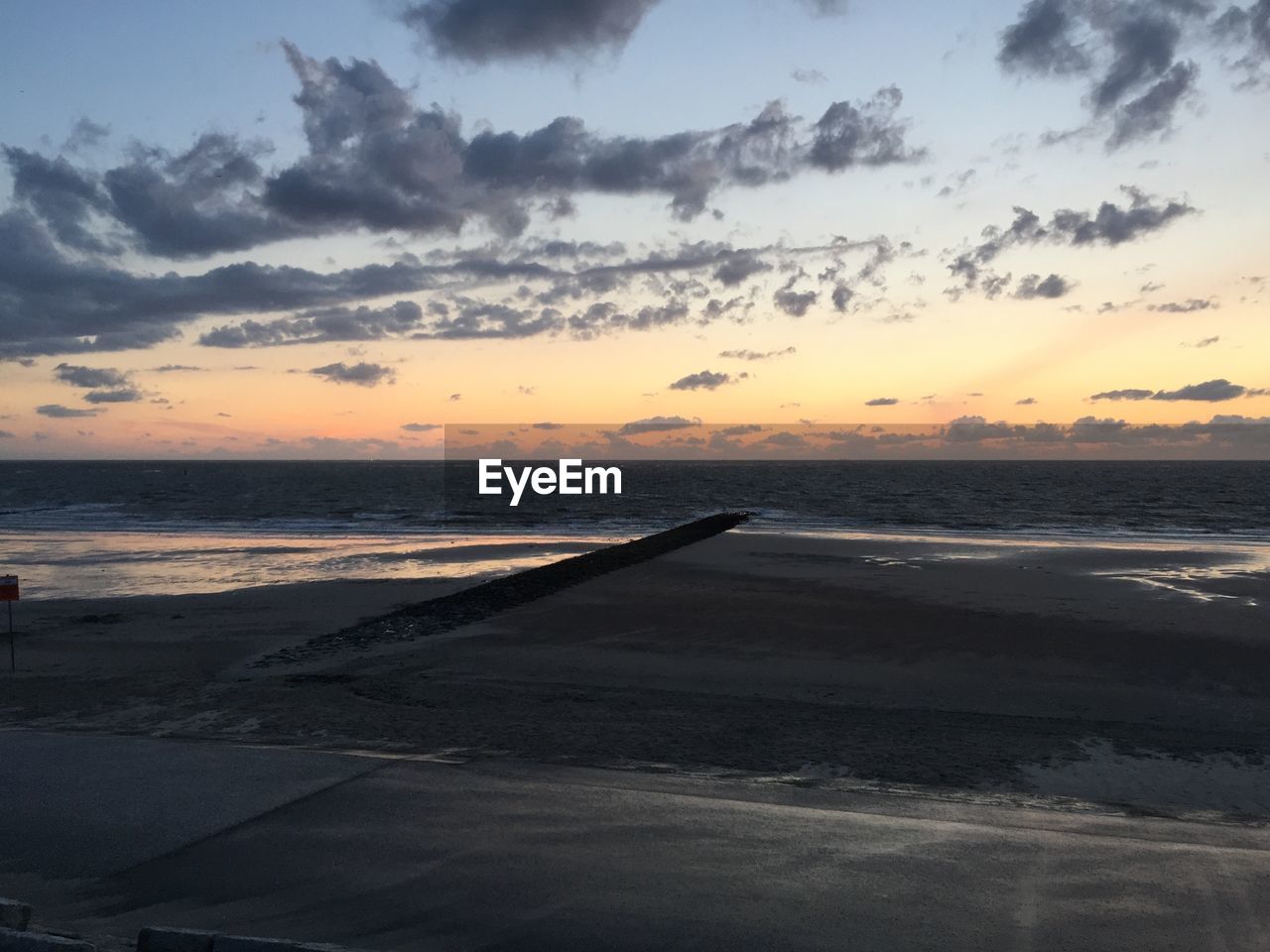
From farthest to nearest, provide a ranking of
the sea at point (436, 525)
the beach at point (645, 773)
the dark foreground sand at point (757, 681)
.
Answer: the sea at point (436, 525)
the dark foreground sand at point (757, 681)
the beach at point (645, 773)

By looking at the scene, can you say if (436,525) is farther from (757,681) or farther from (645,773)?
(645,773)

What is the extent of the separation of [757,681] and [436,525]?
35.9 meters

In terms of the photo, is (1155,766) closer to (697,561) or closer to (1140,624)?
(1140,624)

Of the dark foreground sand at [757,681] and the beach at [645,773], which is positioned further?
the dark foreground sand at [757,681]

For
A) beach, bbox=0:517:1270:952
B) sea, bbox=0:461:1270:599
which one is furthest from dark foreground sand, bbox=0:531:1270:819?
sea, bbox=0:461:1270:599

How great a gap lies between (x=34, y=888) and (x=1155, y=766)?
380 inches

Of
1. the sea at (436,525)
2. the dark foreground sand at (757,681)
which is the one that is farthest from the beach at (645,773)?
the sea at (436,525)

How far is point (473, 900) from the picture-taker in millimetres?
5418

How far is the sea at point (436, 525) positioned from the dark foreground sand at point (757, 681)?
230 inches

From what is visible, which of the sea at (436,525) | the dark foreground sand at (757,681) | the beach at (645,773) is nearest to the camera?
the beach at (645,773)

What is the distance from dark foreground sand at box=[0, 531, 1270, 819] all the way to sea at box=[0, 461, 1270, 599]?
5833 millimetres

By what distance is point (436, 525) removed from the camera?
47062mm

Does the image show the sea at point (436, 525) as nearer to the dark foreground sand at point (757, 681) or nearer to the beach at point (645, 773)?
the dark foreground sand at point (757, 681)

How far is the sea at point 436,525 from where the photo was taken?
27.4 metres
